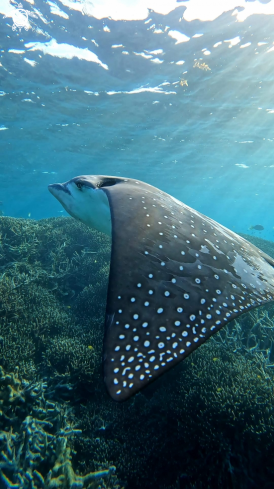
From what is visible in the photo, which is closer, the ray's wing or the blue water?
the ray's wing

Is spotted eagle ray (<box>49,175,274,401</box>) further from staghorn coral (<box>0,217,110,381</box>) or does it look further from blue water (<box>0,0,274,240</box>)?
blue water (<box>0,0,274,240</box>)

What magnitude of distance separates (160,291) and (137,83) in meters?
18.9

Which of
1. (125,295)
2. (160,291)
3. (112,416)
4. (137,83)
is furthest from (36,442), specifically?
(137,83)

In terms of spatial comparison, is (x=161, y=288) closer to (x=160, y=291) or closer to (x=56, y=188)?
(x=160, y=291)

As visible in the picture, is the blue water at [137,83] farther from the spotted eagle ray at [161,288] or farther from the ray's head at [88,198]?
the spotted eagle ray at [161,288]

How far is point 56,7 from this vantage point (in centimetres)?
1176

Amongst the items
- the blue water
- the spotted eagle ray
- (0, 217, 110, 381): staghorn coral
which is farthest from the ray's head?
the blue water

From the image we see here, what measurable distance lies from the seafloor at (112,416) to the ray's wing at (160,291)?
201 cm

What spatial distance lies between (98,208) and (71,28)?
13696mm

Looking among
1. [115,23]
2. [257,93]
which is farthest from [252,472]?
[257,93]

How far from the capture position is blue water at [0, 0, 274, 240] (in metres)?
12.4

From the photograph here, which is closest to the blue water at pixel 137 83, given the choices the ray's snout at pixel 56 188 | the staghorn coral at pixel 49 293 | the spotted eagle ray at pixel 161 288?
the staghorn coral at pixel 49 293

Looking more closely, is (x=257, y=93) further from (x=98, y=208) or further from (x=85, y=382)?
(x=85, y=382)

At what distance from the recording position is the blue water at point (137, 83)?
12.4 meters
